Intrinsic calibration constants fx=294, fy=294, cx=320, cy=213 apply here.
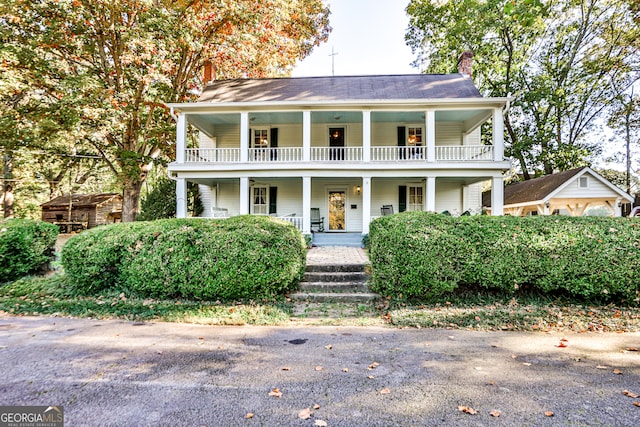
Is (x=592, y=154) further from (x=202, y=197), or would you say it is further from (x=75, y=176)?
(x=75, y=176)

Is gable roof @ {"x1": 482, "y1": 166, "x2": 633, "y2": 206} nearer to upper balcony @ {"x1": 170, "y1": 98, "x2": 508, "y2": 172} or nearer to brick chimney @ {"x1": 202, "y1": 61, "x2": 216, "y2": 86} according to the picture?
upper balcony @ {"x1": 170, "y1": 98, "x2": 508, "y2": 172}

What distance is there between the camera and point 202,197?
48.1ft

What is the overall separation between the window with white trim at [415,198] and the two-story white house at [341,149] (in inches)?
1.8

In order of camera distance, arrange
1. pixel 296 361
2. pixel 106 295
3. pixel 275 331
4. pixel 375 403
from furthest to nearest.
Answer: pixel 106 295 < pixel 275 331 < pixel 296 361 < pixel 375 403

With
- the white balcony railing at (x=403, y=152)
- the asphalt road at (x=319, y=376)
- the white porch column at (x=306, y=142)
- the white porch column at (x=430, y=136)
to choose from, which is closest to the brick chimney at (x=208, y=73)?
the white porch column at (x=306, y=142)

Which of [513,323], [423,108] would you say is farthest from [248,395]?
[423,108]

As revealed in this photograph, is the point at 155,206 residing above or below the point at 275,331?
above

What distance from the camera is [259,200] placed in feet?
46.4

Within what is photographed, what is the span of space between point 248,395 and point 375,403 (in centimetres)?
107

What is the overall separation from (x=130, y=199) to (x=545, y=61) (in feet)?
83.9

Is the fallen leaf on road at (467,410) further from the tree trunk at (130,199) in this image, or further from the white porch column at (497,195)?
the tree trunk at (130,199)

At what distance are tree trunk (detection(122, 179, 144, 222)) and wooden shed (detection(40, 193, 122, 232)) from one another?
8.49 metres

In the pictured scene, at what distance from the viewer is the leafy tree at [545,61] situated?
17.1m

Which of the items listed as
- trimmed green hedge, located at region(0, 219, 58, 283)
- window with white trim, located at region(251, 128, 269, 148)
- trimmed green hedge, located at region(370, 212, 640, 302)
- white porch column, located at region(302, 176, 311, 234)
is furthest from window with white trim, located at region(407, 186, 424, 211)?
trimmed green hedge, located at region(0, 219, 58, 283)
